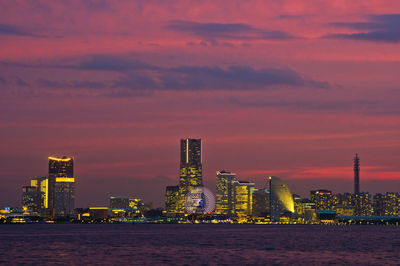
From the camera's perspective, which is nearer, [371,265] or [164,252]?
[371,265]

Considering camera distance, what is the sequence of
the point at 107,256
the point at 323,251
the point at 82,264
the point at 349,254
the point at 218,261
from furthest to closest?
the point at 323,251
the point at 349,254
the point at 107,256
the point at 218,261
the point at 82,264

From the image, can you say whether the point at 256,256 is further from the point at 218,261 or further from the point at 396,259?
the point at 396,259

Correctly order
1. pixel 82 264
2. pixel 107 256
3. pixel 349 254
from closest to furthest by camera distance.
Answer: pixel 82 264, pixel 107 256, pixel 349 254

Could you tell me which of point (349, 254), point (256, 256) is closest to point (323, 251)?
point (349, 254)

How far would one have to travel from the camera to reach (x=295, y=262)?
120 m

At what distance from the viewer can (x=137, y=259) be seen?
12338cm

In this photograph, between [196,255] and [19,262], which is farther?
[196,255]

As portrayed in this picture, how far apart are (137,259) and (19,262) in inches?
784

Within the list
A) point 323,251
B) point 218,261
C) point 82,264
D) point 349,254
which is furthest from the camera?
point 323,251

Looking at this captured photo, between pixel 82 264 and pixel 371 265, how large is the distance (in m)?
46.8

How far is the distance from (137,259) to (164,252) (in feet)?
75.2

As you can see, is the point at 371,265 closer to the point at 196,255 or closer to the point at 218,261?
the point at 218,261

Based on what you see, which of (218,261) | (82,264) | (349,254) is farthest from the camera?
(349,254)

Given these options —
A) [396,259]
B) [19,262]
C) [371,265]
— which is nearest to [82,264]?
[19,262]
